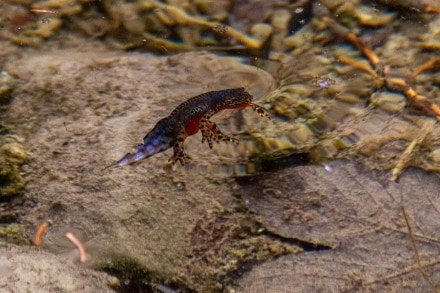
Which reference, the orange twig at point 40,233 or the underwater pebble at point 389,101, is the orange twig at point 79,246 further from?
the underwater pebble at point 389,101

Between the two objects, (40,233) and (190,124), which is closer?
(40,233)

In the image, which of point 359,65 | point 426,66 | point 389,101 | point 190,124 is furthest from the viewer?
point 359,65

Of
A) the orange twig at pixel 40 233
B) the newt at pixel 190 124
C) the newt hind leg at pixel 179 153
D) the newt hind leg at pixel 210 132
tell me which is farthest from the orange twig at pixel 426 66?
the orange twig at pixel 40 233

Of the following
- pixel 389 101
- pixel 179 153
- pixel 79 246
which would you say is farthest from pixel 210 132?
pixel 389 101

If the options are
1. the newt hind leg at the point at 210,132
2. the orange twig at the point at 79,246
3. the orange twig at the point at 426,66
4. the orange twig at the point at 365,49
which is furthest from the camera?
the orange twig at the point at 365,49

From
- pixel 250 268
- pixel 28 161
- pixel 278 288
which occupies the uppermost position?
pixel 278 288

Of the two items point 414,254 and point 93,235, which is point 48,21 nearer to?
point 93,235

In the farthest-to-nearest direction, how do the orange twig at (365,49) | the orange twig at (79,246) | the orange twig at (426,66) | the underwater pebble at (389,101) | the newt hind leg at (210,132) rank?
the orange twig at (365,49), the orange twig at (426,66), the underwater pebble at (389,101), the newt hind leg at (210,132), the orange twig at (79,246)

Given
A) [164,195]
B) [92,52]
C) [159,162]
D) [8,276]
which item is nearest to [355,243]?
[164,195]

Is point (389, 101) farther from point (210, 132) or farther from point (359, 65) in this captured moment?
point (210, 132)
